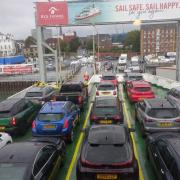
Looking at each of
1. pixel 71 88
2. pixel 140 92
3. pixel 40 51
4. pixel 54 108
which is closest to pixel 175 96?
pixel 140 92

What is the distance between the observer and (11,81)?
3969 cm

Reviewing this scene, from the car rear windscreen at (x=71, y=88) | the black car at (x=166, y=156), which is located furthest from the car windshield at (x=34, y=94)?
the black car at (x=166, y=156)

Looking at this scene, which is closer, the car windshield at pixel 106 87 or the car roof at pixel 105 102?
the car roof at pixel 105 102

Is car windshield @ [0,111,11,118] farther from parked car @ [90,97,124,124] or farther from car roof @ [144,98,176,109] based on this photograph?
car roof @ [144,98,176,109]

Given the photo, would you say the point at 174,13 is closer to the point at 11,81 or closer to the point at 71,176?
the point at 71,176

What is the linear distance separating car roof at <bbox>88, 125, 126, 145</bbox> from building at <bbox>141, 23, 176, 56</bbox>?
108m

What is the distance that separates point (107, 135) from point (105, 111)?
11.9 ft

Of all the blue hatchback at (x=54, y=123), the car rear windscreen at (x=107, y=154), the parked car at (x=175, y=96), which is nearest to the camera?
the car rear windscreen at (x=107, y=154)

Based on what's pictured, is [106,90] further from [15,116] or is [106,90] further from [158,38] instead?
[158,38]

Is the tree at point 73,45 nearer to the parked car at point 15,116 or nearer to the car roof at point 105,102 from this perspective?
the parked car at point 15,116

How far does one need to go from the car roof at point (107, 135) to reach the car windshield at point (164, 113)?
2796 millimetres

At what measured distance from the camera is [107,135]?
23.8ft

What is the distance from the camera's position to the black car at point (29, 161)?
19.1 ft

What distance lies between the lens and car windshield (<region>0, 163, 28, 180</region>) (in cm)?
570
